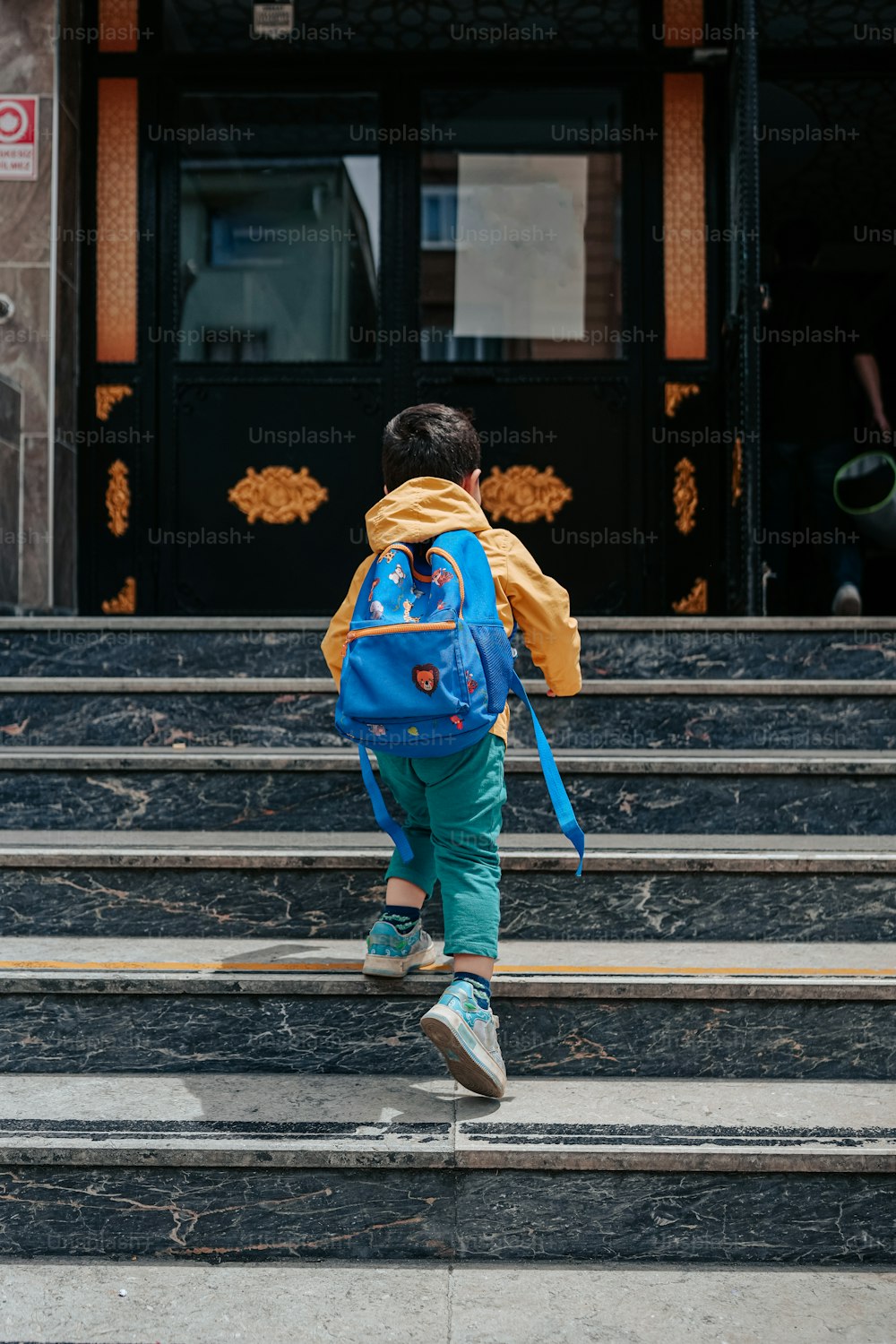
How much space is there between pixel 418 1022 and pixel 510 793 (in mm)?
953

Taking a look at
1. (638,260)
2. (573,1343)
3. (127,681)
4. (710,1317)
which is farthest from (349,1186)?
(638,260)

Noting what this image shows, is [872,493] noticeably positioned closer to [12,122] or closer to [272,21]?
[272,21]

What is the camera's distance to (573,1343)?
1993 millimetres

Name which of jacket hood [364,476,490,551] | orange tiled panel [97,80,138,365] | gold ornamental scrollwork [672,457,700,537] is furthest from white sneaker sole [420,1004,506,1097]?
orange tiled panel [97,80,138,365]

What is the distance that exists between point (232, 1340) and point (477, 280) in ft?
16.8

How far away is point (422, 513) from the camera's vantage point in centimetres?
267

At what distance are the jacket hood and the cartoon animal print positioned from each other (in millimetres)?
278

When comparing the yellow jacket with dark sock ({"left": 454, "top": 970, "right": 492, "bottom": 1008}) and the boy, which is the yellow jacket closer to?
the boy

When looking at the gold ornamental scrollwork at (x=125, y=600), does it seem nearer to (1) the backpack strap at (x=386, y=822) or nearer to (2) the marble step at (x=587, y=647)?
(2) the marble step at (x=587, y=647)

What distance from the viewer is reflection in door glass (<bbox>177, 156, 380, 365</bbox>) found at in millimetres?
6133

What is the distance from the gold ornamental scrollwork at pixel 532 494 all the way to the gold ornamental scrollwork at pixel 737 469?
800mm

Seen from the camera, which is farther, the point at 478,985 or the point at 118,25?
the point at 118,25

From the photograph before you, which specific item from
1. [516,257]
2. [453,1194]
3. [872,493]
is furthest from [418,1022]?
[516,257]

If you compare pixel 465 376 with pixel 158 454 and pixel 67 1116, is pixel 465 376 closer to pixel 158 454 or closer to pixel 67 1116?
pixel 158 454
